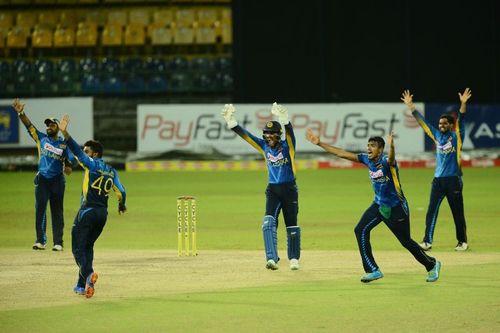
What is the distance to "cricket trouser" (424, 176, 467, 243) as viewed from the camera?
49.5 feet

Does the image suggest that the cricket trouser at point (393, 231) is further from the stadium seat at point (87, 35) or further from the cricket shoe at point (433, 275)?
the stadium seat at point (87, 35)

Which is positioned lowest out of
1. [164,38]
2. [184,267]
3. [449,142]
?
[184,267]

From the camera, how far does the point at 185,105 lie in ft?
97.8

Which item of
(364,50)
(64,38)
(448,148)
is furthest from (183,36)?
(448,148)

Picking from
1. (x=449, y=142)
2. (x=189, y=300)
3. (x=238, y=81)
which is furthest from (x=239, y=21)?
(x=189, y=300)

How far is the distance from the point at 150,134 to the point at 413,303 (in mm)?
20004

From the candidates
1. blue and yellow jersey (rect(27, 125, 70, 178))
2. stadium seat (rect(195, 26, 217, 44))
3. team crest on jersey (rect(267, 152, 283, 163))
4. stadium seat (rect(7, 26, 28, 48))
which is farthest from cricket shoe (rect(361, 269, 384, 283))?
stadium seat (rect(7, 26, 28, 48))

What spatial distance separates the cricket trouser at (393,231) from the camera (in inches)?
460

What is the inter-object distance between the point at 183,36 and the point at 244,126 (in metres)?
5.45

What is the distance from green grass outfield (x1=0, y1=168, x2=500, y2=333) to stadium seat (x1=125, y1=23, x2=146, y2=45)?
1194 centimetres

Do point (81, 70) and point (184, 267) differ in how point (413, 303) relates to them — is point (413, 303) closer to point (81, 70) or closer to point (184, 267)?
point (184, 267)

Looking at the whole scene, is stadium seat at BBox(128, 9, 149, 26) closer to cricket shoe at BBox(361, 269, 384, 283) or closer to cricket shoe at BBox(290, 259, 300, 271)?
cricket shoe at BBox(290, 259, 300, 271)

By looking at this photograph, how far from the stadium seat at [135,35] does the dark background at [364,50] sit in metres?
3.38

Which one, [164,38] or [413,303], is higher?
[164,38]
